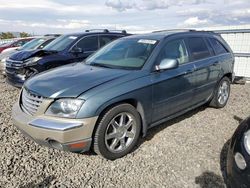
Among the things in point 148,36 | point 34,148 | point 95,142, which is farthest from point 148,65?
point 34,148

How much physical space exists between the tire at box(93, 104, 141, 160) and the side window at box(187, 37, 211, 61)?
1.84m

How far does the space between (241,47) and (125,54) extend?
19.8 ft

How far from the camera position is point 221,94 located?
5.54 meters

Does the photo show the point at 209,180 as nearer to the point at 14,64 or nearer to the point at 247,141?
the point at 247,141

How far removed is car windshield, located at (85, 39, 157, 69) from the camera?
391 centimetres

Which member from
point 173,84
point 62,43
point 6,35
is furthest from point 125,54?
point 6,35

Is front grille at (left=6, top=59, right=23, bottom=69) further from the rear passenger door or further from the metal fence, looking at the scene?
the metal fence

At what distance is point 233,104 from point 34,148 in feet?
14.7

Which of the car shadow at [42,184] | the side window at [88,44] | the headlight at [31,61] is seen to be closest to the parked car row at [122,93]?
the car shadow at [42,184]

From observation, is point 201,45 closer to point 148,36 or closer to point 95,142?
point 148,36

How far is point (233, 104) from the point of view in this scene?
19.6 feet

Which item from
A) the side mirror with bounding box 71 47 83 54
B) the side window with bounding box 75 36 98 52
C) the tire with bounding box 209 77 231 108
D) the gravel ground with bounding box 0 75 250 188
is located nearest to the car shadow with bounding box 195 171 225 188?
the gravel ground with bounding box 0 75 250 188

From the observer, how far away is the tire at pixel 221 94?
17.6 ft

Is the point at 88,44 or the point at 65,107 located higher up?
the point at 88,44
